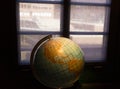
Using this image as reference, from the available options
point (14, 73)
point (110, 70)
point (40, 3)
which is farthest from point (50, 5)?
point (110, 70)

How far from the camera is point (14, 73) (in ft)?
5.77

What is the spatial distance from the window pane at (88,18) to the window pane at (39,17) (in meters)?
0.18

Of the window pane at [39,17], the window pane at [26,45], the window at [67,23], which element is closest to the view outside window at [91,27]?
the window at [67,23]

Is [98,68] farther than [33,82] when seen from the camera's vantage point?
Yes

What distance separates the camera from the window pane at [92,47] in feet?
6.47

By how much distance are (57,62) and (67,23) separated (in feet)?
3.15

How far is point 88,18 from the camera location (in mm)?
1931

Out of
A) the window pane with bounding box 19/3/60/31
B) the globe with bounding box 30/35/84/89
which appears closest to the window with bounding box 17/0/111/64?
the window pane with bounding box 19/3/60/31

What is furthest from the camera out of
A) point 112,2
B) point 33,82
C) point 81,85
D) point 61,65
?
point 112,2

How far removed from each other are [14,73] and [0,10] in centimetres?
64

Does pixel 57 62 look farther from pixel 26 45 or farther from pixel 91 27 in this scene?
pixel 91 27

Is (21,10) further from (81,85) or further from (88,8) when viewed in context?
(81,85)

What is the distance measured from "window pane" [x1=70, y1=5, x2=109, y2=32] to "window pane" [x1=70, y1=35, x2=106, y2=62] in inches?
3.6

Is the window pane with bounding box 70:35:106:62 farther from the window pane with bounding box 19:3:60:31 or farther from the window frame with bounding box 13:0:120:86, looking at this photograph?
the window pane with bounding box 19:3:60:31
